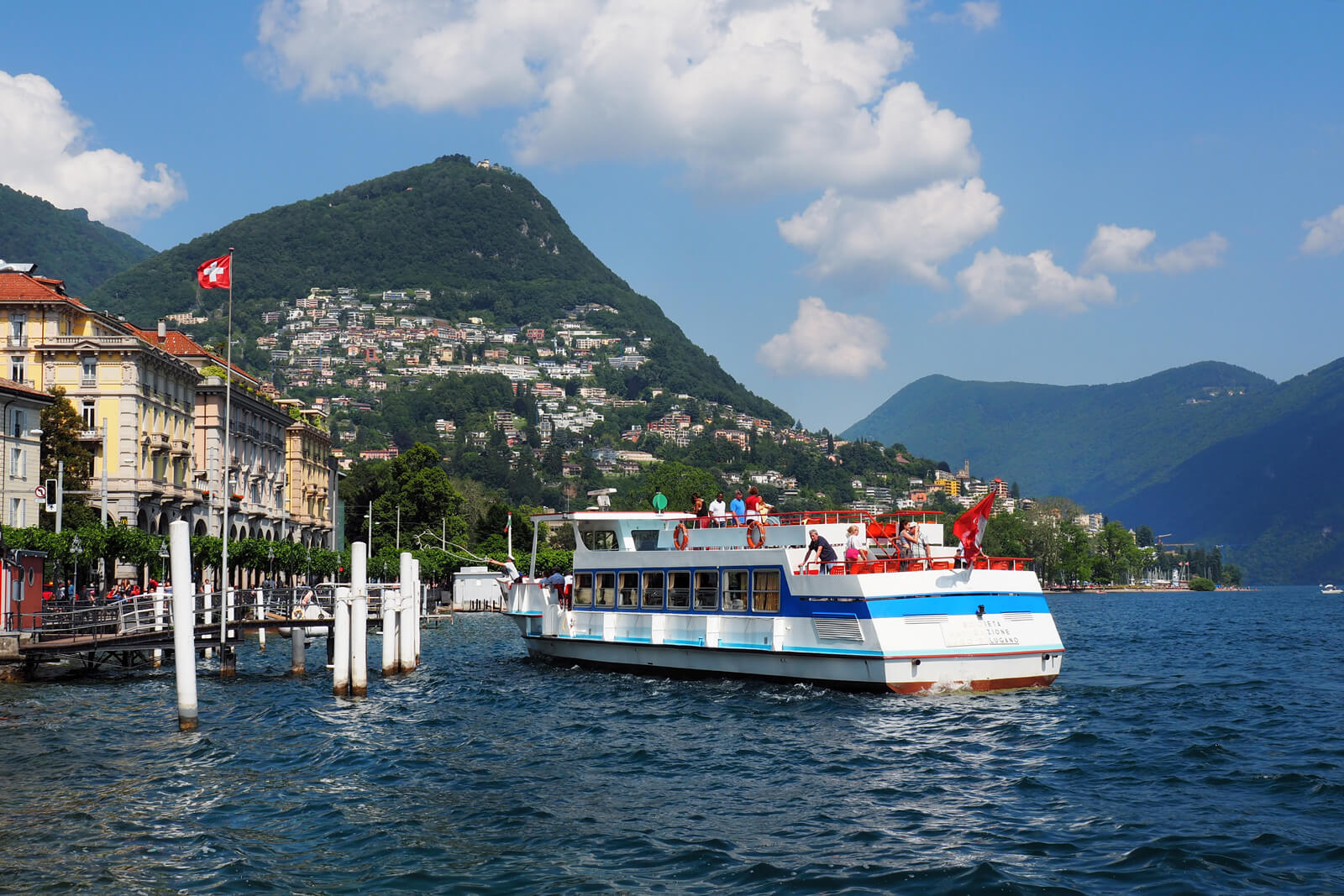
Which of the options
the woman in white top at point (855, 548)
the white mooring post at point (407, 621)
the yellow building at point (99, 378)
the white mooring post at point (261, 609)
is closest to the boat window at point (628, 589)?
the white mooring post at point (407, 621)

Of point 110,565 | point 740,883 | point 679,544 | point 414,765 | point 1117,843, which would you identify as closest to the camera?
point 740,883

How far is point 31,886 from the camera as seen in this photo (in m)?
15.3

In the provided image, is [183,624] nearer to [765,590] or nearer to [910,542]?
[765,590]

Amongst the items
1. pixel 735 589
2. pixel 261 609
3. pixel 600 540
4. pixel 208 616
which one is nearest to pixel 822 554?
pixel 735 589

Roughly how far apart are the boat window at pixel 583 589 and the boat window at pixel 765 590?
7441 mm

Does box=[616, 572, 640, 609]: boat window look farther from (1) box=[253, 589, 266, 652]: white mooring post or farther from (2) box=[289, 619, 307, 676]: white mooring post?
(1) box=[253, 589, 266, 652]: white mooring post

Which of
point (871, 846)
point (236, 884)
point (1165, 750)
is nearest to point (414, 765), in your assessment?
point (236, 884)

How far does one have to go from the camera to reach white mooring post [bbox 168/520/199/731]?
85.4 feet

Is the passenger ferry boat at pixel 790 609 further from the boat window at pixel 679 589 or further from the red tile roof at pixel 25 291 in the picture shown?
the red tile roof at pixel 25 291

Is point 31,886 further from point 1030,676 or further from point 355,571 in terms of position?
point 1030,676

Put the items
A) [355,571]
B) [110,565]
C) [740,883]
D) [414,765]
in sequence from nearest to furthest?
[740,883], [414,765], [355,571], [110,565]

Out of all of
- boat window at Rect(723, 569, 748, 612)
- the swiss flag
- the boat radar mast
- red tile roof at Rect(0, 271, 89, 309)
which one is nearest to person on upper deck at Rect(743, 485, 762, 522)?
boat window at Rect(723, 569, 748, 612)

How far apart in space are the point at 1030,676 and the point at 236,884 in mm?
21643

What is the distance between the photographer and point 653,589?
3791 centimetres
